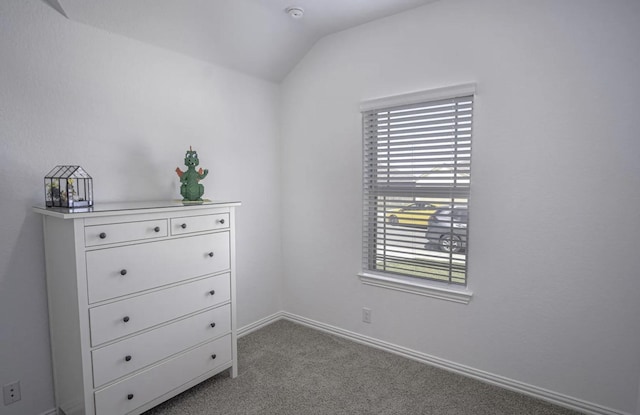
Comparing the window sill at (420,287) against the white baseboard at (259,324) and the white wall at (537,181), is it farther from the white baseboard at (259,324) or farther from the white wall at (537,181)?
the white baseboard at (259,324)

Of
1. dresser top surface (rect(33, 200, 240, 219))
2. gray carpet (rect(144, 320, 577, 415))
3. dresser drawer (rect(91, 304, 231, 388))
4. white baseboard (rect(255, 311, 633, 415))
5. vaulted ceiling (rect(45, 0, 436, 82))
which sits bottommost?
gray carpet (rect(144, 320, 577, 415))

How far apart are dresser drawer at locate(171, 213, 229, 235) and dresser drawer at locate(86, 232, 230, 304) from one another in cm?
5

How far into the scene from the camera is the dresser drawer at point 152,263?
176 centimetres

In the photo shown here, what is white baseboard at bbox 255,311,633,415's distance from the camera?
210cm

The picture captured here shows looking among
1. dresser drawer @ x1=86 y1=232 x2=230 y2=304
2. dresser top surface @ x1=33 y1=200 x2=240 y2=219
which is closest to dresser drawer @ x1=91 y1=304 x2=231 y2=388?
dresser drawer @ x1=86 y1=232 x2=230 y2=304

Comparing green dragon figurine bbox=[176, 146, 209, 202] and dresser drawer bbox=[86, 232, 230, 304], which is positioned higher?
green dragon figurine bbox=[176, 146, 209, 202]

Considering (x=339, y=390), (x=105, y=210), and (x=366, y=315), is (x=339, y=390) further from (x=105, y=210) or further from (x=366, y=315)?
(x=105, y=210)

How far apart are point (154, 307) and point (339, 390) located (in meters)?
1.29

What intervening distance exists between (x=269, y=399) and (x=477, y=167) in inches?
80.9

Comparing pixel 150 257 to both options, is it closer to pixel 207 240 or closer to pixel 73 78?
pixel 207 240

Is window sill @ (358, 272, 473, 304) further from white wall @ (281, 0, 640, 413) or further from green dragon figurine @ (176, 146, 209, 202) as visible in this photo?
green dragon figurine @ (176, 146, 209, 202)

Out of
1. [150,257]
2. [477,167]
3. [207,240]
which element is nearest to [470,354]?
[477,167]

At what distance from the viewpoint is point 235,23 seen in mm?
2568

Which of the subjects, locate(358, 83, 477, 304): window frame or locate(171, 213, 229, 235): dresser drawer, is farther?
locate(358, 83, 477, 304): window frame
